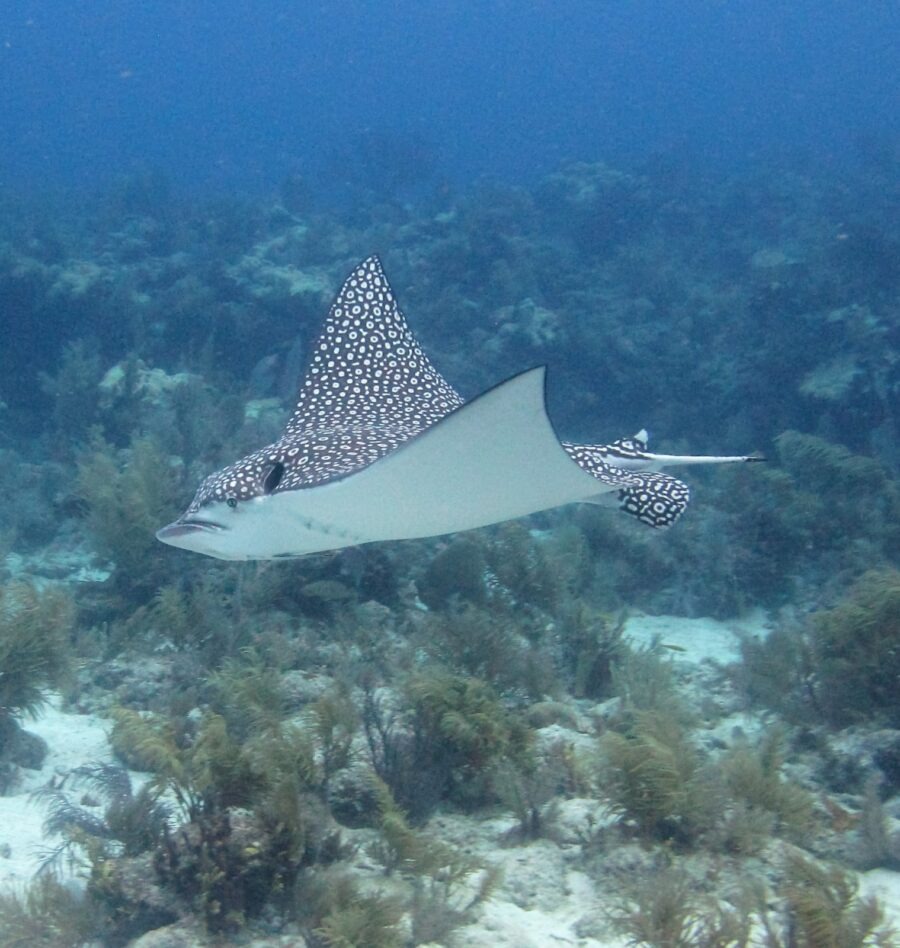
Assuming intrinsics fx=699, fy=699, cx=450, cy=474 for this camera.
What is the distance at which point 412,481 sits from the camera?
3.40 meters

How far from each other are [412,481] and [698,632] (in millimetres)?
5574

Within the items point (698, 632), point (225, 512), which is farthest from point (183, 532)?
point (698, 632)

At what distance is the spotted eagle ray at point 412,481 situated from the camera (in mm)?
3148

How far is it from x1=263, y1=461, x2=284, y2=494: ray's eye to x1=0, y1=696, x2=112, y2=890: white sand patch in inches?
82.8

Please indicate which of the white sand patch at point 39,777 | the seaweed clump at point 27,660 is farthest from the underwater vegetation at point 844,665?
the seaweed clump at point 27,660

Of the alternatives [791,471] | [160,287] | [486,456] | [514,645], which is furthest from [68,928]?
[160,287]

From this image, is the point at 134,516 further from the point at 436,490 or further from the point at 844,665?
the point at 844,665

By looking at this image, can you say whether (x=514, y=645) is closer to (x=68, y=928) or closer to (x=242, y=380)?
(x=68, y=928)

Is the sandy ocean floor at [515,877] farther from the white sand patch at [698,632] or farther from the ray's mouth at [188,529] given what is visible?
the white sand patch at [698,632]

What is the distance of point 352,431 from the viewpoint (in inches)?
182

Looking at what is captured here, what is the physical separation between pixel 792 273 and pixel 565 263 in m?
5.80

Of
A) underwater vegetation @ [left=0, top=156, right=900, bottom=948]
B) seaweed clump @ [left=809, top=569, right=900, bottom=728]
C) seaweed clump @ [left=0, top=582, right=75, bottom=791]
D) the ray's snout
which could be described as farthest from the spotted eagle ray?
seaweed clump @ [left=0, top=582, right=75, bottom=791]

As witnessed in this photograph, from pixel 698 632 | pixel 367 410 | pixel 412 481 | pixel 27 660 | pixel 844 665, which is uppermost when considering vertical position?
pixel 412 481

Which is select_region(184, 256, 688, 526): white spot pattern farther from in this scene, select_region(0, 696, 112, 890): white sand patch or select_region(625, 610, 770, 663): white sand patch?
select_region(625, 610, 770, 663): white sand patch
